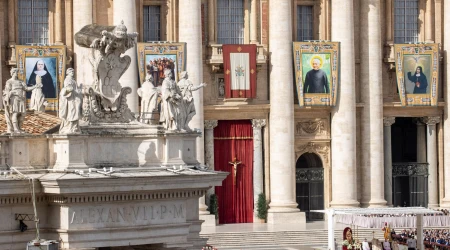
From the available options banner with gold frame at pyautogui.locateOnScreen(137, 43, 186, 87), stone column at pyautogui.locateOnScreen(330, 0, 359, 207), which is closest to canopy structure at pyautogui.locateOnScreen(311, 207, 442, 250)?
stone column at pyautogui.locateOnScreen(330, 0, 359, 207)

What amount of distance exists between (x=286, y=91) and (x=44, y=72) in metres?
14.4

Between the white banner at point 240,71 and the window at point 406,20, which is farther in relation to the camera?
the window at point 406,20

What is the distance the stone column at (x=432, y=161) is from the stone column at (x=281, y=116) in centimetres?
973

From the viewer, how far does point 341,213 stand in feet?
232

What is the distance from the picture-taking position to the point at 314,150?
3620 inches

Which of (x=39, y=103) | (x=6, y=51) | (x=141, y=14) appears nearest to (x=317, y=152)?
(x=141, y=14)

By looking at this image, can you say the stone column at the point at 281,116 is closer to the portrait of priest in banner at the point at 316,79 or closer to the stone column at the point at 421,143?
the portrait of priest in banner at the point at 316,79

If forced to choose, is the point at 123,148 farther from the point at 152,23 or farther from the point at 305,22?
the point at 305,22

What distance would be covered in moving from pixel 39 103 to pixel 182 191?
10031 millimetres

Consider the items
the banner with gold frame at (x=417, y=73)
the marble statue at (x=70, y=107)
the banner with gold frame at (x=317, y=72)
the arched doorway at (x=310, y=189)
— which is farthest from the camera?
the banner with gold frame at (x=417, y=73)

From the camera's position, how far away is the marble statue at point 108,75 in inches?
1485

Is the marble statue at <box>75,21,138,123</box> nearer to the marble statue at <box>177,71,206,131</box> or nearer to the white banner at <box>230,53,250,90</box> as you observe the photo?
the marble statue at <box>177,71,206,131</box>

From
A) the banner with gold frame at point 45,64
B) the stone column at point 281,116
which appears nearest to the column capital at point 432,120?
the stone column at point 281,116

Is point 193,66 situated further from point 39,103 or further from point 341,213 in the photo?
point 39,103
